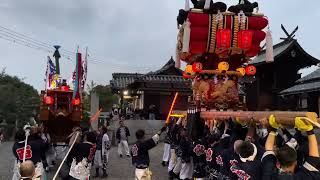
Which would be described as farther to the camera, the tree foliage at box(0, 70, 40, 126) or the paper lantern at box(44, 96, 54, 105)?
the tree foliage at box(0, 70, 40, 126)

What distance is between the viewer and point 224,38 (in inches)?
527

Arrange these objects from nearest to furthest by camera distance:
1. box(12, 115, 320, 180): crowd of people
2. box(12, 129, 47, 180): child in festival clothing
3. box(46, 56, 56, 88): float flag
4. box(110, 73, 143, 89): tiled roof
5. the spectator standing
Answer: box(12, 115, 320, 180): crowd of people < box(12, 129, 47, 180): child in festival clothing < box(46, 56, 56, 88): float flag < the spectator standing < box(110, 73, 143, 89): tiled roof

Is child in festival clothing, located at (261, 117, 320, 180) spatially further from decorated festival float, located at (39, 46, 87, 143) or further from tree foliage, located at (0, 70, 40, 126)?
tree foliage, located at (0, 70, 40, 126)

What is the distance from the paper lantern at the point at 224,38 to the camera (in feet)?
43.9

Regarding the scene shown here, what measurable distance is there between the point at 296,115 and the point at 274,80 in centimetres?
2008

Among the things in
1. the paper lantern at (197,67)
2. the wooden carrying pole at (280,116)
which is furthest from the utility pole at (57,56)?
the wooden carrying pole at (280,116)

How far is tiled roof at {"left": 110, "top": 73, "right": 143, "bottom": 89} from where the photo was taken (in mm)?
36638

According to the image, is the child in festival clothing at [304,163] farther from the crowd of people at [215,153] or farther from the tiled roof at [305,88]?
the tiled roof at [305,88]

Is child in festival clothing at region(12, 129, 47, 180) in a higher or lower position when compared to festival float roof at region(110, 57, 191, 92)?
lower

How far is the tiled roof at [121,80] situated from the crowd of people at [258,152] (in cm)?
2788

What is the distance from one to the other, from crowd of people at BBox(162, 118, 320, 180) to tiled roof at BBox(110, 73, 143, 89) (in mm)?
27880

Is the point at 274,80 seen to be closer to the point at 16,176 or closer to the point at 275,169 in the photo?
the point at 16,176

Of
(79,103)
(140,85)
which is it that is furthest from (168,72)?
(79,103)

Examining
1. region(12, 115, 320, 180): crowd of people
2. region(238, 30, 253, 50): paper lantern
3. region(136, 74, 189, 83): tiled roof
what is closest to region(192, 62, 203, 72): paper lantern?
region(238, 30, 253, 50): paper lantern
